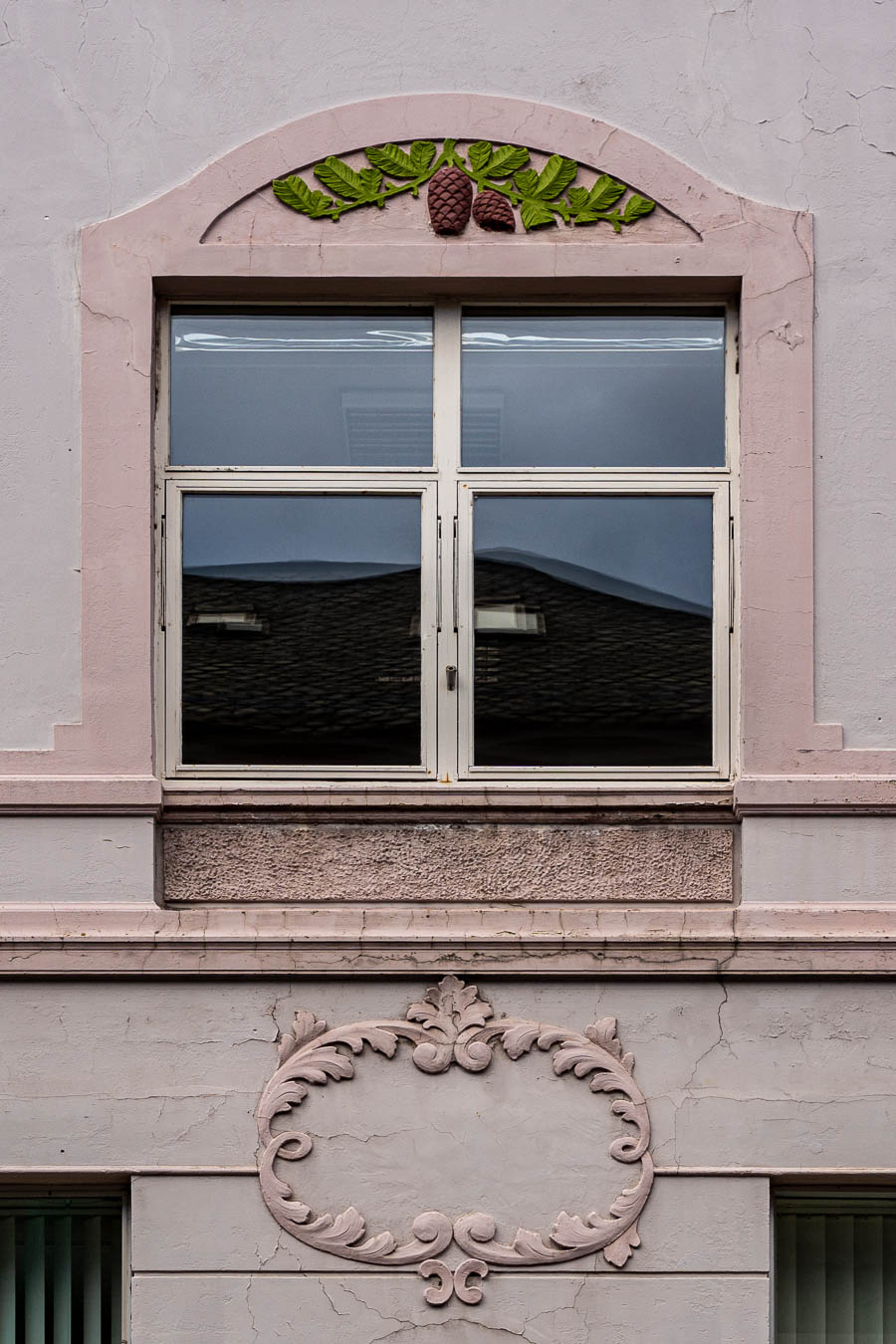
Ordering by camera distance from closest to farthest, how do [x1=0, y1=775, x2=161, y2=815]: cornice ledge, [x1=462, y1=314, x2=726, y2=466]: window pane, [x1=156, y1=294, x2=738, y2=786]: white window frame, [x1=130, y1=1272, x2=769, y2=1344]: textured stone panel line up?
[x1=130, y1=1272, x2=769, y2=1344]: textured stone panel, [x1=0, y1=775, x2=161, y2=815]: cornice ledge, [x1=156, y1=294, x2=738, y2=786]: white window frame, [x1=462, y1=314, x2=726, y2=466]: window pane

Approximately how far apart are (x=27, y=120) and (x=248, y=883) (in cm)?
271

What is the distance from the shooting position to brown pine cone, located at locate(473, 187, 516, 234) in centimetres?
476

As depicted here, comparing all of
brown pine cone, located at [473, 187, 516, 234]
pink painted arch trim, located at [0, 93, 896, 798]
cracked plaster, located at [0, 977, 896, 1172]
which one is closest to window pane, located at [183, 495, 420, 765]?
pink painted arch trim, located at [0, 93, 896, 798]

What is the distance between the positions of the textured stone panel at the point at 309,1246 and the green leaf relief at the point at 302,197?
3.28m

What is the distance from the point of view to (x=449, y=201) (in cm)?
475

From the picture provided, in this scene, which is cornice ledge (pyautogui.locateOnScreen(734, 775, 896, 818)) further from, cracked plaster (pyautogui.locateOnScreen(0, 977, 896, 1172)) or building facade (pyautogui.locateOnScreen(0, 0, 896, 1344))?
cracked plaster (pyautogui.locateOnScreen(0, 977, 896, 1172))

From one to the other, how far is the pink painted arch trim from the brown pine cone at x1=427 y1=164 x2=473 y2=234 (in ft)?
0.18

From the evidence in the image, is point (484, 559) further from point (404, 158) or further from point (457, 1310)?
point (457, 1310)

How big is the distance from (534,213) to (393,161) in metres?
0.51

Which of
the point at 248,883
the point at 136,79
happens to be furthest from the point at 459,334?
the point at 248,883

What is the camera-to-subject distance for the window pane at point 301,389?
4.91 meters

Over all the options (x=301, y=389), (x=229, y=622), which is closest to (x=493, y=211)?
(x=301, y=389)

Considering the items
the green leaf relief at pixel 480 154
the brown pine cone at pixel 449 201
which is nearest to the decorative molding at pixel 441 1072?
the brown pine cone at pixel 449 201

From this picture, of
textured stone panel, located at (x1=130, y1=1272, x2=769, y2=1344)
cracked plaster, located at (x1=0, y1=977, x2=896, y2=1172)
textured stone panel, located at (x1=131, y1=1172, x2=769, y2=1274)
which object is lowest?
textured stone panel, located at (x1=130, y1=1272, x2=769, y2=1344)
